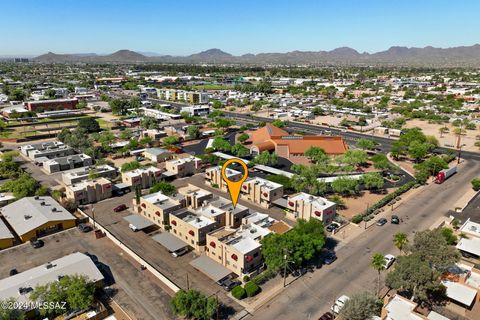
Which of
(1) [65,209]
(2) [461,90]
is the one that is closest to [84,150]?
(1) [65,209]

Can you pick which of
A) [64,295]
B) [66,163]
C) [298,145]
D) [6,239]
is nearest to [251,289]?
[64,295]

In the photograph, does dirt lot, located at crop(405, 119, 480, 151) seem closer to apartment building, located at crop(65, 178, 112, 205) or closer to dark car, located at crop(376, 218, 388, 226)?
dark car, located at crop(376, 218, 388, 226)

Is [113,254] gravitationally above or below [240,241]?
below

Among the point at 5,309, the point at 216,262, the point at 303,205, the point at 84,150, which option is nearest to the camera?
the point at 5,309

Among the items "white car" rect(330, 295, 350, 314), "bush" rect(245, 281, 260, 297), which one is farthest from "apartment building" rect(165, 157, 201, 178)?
"white car" rect(330, 295, 350, 314)

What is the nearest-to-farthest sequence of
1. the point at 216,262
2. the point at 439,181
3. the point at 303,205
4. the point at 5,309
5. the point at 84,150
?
the point at 5,309 → the point at 216,262 → the point at 303,205 → the point at 439,181 → the point at 84,150

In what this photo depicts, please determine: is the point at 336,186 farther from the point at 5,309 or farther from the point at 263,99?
the point at 263,99

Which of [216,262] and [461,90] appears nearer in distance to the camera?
[216,262]
